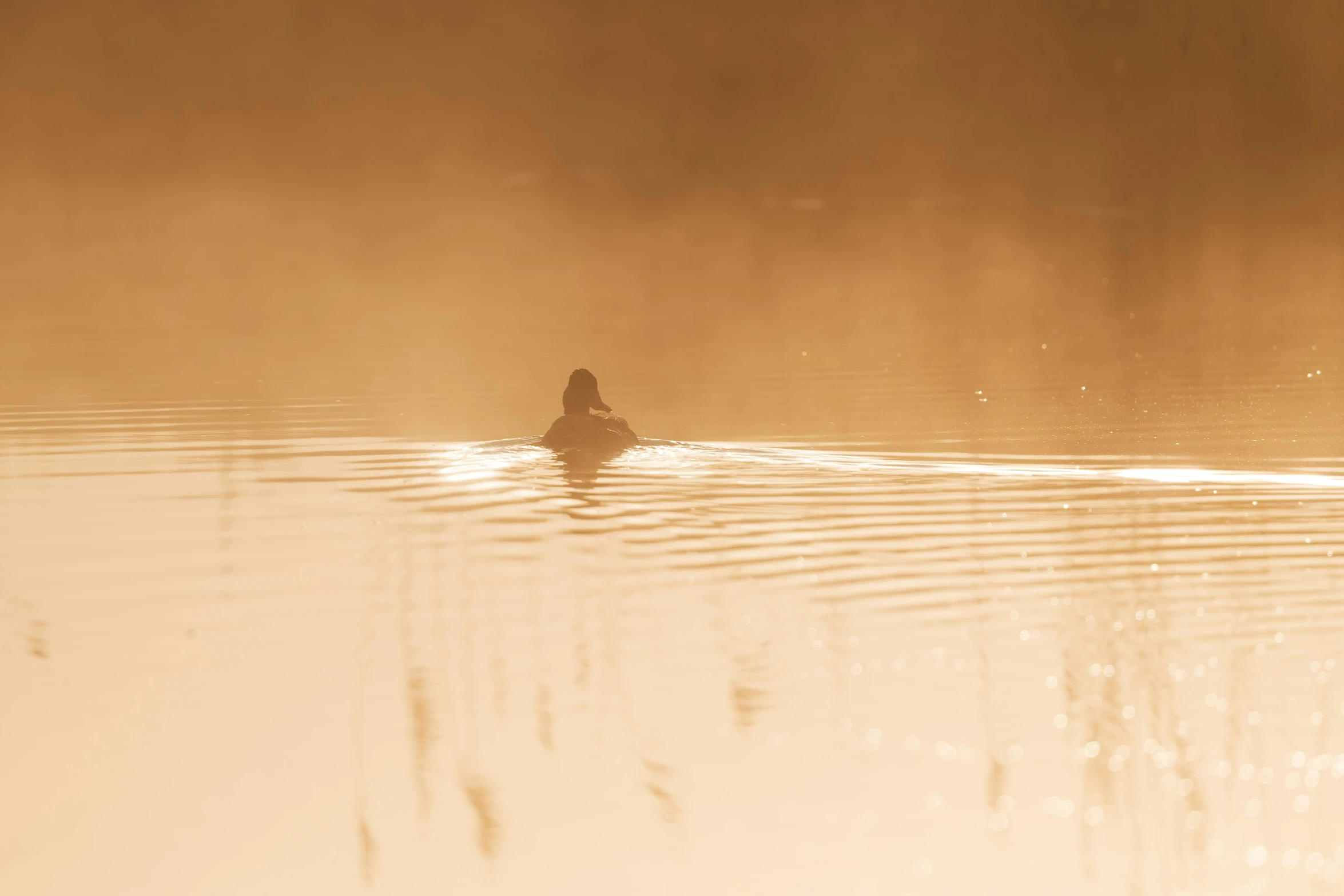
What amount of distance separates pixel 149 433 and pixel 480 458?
22.4 ft

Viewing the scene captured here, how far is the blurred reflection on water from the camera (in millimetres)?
7664

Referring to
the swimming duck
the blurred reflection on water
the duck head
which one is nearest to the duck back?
the swimming duck

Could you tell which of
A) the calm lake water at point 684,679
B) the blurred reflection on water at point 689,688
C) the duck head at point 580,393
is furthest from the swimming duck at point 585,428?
the blurred reflection on water at point 689,688

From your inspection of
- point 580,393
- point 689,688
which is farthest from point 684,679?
point 580,393

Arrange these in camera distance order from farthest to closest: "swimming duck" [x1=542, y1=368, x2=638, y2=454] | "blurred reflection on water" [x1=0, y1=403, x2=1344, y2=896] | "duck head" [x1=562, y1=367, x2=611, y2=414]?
"duck head" [x1=562, y1=367, x2=611, y2=414], "swimming duck" [x1=542, y1=368, x2=638, y2=454], "blurred reflection on water" [x1=0, y1=403, x2=1344, y2=896]

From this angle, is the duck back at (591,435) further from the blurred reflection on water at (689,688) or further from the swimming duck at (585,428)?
the blurred reflection on water at (689,688)

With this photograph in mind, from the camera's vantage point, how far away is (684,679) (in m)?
10.3

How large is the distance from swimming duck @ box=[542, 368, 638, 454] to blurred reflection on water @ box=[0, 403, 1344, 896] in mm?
1625

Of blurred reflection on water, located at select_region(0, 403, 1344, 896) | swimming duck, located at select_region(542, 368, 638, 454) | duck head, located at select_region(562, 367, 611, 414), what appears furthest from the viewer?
duck head, located at select_region(562, 367, 611, 414)

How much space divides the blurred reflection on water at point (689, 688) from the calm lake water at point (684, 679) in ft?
0.10

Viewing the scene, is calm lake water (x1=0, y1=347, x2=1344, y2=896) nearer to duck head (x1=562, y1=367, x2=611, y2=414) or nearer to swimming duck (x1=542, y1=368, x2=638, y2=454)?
swimming duck (x1=542, y1=368, x2=638, y2=454)

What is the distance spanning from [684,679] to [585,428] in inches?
365

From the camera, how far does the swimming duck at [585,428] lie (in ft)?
63.0

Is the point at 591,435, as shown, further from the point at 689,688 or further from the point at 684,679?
the point at 689,688
